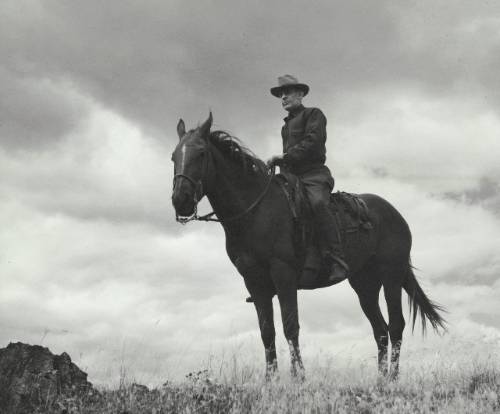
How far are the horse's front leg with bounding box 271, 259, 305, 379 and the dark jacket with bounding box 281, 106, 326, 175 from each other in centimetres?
194

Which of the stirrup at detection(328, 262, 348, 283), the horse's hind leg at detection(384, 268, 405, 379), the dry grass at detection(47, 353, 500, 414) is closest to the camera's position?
the dry grass at detection(47, 353, 500, 414)

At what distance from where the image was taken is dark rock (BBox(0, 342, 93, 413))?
8.17 m

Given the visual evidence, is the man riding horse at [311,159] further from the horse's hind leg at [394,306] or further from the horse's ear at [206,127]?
the horse's hind leg at [394,306]

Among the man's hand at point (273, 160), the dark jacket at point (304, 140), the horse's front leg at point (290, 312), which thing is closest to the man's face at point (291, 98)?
the dark jacket at point (304, 140)

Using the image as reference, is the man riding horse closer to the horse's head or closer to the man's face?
the man's face

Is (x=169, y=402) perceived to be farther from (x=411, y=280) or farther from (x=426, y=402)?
(x=411, y=280)

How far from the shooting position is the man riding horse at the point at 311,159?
10.2 metres

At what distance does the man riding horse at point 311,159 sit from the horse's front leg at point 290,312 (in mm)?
1045

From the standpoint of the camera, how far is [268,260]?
947 centimetres

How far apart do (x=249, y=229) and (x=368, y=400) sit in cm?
280

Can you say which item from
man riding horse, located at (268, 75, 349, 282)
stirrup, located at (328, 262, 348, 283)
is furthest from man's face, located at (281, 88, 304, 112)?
stirrup, located at (328, 262, 348, 283)

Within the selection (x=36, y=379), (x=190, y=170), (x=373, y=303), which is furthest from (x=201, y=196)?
(x=373, y=303)

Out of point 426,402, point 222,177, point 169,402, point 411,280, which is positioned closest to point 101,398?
point 169,402

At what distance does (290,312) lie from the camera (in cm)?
926
